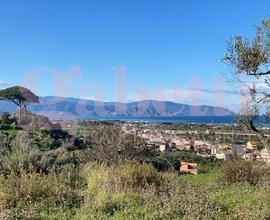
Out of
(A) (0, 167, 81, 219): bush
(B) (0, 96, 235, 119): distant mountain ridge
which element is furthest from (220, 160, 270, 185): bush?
(B) (0, 96, 235, 119): distant mountain ridge

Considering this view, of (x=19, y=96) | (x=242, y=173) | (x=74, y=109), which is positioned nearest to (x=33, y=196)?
(x=242, y=173)

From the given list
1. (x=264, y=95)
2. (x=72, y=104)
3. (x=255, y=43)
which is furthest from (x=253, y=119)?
(x=72, y=104)

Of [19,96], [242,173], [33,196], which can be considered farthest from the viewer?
[19,96]

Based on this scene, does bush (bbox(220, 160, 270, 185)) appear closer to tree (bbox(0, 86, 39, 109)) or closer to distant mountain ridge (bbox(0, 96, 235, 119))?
distant mountain ridge (bbox(0, 96, 235, 119))

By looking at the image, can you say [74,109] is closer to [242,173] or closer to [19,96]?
[19,96]

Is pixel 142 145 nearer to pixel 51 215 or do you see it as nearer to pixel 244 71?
pixel 244 71

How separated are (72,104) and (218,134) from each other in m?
18.6

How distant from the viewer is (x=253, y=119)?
8.52m

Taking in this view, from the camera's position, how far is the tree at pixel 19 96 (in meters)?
31.8

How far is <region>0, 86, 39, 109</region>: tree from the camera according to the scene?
31781 millimetres

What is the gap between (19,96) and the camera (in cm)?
3178

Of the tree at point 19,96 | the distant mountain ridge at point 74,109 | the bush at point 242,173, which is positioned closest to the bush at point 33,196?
the bush at point 242,173

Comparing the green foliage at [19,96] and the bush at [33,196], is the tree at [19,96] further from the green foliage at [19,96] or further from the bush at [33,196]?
the bush at [33,196]

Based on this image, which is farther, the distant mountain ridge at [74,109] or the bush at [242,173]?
the distant mountain ridge at [74,109]
